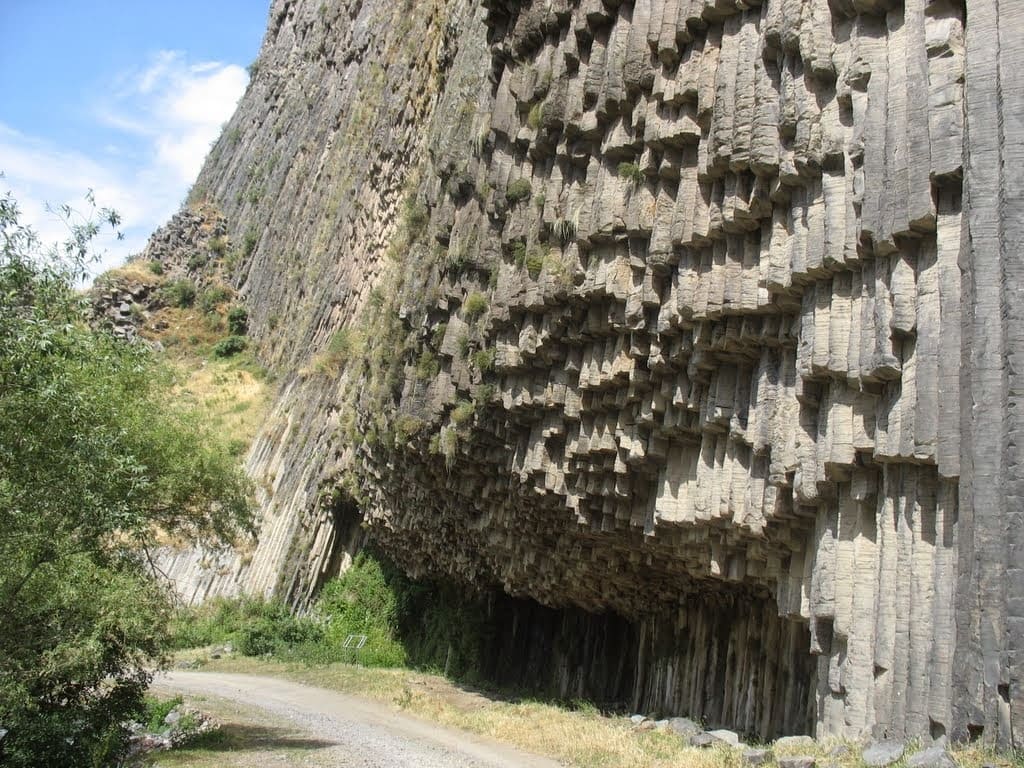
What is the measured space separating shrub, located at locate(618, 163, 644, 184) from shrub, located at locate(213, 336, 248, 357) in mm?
32891

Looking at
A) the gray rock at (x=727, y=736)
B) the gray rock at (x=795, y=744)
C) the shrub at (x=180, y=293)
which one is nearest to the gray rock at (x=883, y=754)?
the gray rock at (x=795, y=744)

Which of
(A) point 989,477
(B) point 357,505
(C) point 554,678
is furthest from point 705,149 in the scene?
(B) point 357,505

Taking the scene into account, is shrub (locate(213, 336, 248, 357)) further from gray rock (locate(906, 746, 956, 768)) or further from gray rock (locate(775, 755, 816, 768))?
gray rock (locate(906, 746, 956, 768))

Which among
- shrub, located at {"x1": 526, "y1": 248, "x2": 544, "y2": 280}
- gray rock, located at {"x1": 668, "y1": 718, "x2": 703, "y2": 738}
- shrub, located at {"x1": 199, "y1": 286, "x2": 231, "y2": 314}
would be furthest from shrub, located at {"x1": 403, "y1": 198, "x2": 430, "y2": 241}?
shrub, located at {"x1": 199, "y1": 286, "x2": 231, "y2": 314}

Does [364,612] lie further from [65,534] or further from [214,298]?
[214,298]

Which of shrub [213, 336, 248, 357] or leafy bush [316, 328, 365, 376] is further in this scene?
shrub [213, 336, 248, 357]

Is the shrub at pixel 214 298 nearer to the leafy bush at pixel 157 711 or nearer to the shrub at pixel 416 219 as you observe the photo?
the shrub at pixel 416 219

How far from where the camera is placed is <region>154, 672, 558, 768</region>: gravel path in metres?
12.4

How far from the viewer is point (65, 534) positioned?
1076 centimetres

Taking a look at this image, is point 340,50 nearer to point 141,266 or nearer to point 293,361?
point 293,361

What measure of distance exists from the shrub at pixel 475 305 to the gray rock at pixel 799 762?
9.81 m

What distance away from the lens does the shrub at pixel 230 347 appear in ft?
143

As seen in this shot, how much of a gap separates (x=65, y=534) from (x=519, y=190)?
819cm

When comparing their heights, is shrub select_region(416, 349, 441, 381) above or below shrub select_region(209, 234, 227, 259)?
below
